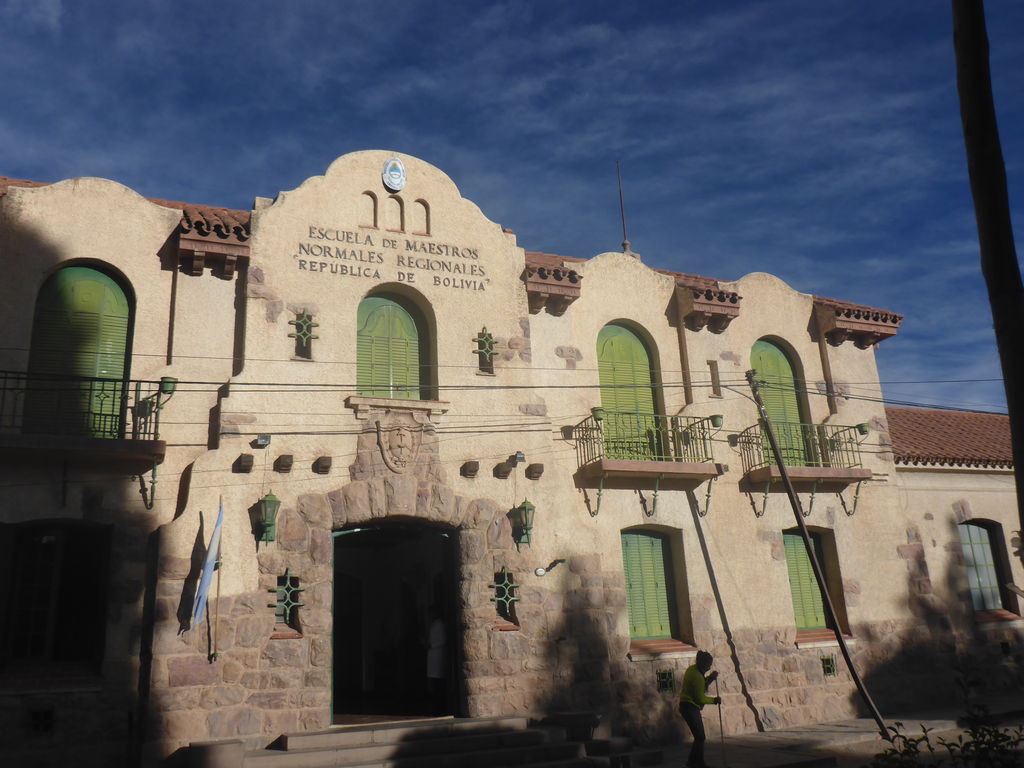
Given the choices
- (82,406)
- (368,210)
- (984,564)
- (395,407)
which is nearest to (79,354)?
(82,406)

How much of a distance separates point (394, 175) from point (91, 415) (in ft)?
19.7

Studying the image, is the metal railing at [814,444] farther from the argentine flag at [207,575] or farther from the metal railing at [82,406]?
the metal railing at [82,406]

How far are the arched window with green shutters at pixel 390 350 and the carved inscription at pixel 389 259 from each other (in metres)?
0.53

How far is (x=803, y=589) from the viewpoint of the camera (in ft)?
53.3

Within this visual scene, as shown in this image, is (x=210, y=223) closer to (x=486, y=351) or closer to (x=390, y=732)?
(x=486, y=351)

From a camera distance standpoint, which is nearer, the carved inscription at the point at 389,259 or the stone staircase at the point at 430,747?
the stone staircase at the point at 430,747

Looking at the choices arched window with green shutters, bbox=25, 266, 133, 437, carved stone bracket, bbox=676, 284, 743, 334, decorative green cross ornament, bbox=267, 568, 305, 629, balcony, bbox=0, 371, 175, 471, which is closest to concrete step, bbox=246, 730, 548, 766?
decorative green cross ornament, bbox=267, 568, 305, 629

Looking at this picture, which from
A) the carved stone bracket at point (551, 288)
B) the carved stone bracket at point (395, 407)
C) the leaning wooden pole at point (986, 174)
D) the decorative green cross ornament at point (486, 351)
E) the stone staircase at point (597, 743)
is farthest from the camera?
the carved stone bracket at point (551, 288)

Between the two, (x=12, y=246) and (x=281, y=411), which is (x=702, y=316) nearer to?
(x=281, y=411)

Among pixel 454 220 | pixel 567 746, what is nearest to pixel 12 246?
pixel 454 220

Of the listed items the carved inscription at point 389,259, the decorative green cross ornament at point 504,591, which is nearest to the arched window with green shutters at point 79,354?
the carved inscription at point 389,259

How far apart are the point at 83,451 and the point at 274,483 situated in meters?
2.47

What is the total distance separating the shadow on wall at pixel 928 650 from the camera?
634 inches

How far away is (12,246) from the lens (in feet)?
40.3
